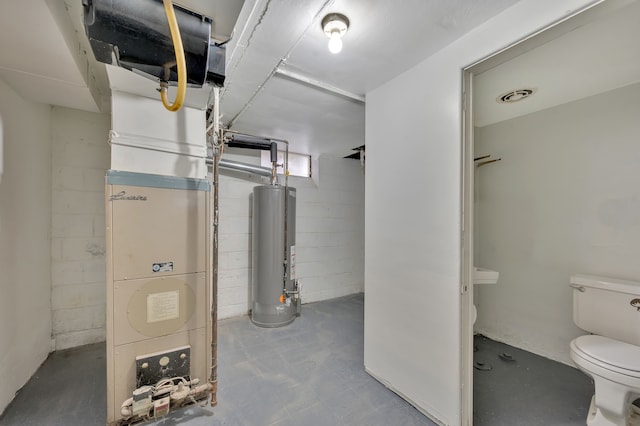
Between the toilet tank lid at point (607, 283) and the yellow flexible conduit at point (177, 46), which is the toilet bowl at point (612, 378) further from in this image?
the yellow flexible conduit at point (177, 46)

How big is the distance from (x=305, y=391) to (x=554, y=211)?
253cm

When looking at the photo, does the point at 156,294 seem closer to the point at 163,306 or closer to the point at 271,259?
the point at 163,306

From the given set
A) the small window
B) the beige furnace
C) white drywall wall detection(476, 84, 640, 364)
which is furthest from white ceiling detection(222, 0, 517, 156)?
white drywall wall detection(476, 84, 640, 364)

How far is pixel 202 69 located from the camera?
116cm

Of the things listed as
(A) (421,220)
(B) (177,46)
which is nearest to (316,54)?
(B) (177,46)

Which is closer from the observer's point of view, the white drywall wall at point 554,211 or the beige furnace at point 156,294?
the beige furnace at point 156,294

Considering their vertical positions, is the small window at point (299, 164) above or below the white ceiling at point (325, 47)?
below

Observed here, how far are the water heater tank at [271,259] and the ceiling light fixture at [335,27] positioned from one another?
1.78 metres

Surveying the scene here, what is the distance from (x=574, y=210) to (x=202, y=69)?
2894mm

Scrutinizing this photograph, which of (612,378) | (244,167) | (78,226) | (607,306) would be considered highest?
(244,167)

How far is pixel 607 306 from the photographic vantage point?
1765 millimetres

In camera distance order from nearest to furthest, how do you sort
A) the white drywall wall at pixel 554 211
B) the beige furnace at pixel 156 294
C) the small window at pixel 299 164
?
1. the beige furnace at pixel 156 294
2. the white drywall wall at pixel 554 211
3. the small window at pixel 299 164

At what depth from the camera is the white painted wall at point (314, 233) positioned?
302cm

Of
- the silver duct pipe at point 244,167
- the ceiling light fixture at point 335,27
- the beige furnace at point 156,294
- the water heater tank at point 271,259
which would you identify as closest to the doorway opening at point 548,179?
the ceiling light fixture at point 335,27
